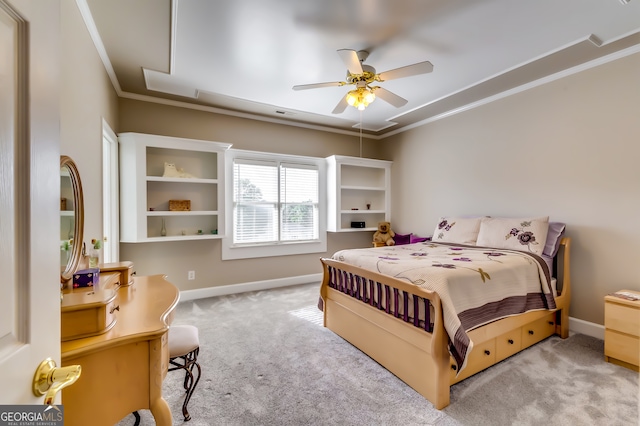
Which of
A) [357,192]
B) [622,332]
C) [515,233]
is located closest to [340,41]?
[515,233]

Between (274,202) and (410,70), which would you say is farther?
(274,202)

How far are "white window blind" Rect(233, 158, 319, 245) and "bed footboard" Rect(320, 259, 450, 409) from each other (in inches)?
73.2

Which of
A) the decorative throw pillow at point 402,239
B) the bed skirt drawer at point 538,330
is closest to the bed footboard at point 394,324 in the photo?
the bed skirt drawer at point 538,330

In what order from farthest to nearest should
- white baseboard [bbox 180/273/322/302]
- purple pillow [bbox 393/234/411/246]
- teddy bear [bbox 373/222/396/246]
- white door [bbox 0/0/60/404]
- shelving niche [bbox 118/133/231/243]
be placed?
teddy bear [bbox 373/222/396/246], purple pillow [bbox 393/234/411/246], white baseboard [bbox 180/273/322/302], shelving niche [bbox 118/133/231/243], white door [bbox 0/0/60/404]

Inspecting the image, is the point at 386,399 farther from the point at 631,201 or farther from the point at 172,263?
the point at 172,263

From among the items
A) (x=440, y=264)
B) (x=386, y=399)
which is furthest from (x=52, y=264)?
(x=440, y=264)

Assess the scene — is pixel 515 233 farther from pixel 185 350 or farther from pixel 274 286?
pixel 274 286

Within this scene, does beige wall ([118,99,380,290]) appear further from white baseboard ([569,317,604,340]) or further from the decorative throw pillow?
white baseboard ([569,317,604,340])

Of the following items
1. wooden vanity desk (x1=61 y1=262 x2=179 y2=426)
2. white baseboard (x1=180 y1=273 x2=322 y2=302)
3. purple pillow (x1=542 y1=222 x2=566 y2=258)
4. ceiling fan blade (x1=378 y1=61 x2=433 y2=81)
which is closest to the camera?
wooden vanity desk (x1=61 y1=262 x2=179 y2=426)

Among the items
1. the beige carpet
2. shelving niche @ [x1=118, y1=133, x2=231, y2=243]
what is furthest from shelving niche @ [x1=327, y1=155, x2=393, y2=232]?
the beige carpet

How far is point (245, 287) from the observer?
424 centimetres

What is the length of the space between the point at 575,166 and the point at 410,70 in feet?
6.91

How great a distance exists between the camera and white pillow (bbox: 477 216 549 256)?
2.77 meters

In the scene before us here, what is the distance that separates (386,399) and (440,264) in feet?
3.50
